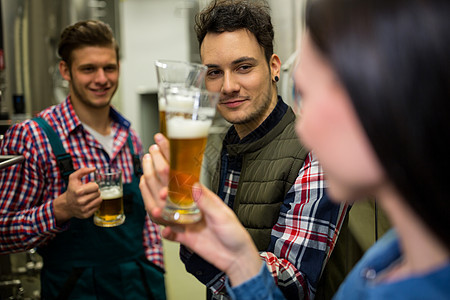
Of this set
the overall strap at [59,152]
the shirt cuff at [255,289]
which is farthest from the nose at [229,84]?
the overall strap at [59,152]

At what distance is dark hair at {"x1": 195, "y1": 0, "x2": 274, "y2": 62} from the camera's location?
3.63 ft

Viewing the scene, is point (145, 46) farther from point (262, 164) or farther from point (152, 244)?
point (262, 164)

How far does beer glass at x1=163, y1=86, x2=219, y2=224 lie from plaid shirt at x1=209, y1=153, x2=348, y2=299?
10.6 inches

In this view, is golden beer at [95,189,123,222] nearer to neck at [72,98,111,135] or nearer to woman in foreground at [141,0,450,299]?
neck at [72,98,111,135]

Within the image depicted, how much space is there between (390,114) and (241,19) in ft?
2.57

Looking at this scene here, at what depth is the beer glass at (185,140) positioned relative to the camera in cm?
69

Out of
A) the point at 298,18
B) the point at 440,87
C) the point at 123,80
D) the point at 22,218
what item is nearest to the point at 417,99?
the point at 440,87

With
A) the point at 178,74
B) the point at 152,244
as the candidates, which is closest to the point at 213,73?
the point at 178,74

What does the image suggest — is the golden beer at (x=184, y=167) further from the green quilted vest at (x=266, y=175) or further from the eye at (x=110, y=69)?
the eye at (x=110, y=69)

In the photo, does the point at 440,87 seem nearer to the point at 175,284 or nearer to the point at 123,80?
the point at 175,284

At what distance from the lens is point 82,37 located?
1.83 metres

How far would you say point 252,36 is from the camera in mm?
1116

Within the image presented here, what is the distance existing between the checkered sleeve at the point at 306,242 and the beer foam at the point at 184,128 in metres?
0.36

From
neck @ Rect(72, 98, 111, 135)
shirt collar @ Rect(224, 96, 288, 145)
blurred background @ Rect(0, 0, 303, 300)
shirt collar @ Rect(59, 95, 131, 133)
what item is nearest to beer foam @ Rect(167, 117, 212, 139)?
shirt collar @ Rect(224, 96, 288, 145)
